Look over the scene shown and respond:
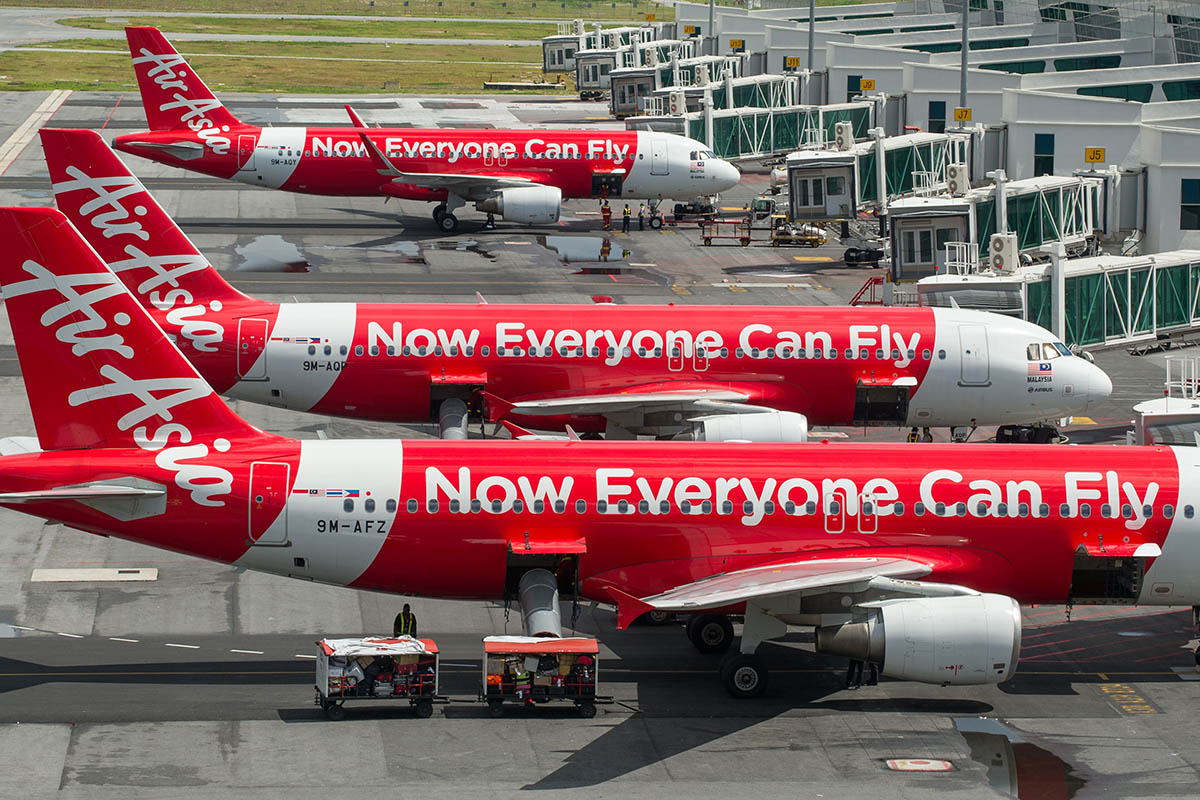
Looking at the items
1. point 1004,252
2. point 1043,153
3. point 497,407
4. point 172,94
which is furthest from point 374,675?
point 1043,153

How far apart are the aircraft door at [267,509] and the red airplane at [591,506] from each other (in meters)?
0.04

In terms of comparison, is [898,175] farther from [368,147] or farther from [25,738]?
[25,738]

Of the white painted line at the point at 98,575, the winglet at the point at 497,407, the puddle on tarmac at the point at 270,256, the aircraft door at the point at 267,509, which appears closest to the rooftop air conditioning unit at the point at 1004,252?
the winglet at the point at 497,407

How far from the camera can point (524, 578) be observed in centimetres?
3325

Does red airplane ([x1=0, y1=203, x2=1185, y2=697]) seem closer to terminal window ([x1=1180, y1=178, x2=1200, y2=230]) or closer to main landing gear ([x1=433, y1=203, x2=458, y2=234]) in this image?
terminal window ([x1=1180, y1=178, x2=1200, y2=230])

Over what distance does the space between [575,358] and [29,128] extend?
79907 millimetres

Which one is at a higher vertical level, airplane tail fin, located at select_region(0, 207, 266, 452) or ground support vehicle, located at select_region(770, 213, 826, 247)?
airplane tail fin, located at select_region(0, 207, 266, 452)

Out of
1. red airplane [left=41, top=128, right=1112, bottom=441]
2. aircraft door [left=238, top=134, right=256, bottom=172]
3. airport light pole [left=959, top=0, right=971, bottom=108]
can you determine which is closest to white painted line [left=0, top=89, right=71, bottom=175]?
aircraft door [left=238, top=134, right=256, bottom=172]

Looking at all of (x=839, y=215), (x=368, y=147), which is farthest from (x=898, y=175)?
(x=368, y=147)

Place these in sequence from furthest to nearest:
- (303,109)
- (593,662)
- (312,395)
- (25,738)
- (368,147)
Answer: (303,109)
(368,147)
(312,395)
(593,662)
(25,738)

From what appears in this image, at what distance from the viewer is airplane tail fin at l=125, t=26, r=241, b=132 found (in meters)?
80.1

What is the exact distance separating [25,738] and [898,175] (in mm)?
64929

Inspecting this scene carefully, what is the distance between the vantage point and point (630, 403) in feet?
153

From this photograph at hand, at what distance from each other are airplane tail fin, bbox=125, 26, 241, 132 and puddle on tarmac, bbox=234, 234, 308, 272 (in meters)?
6.41
